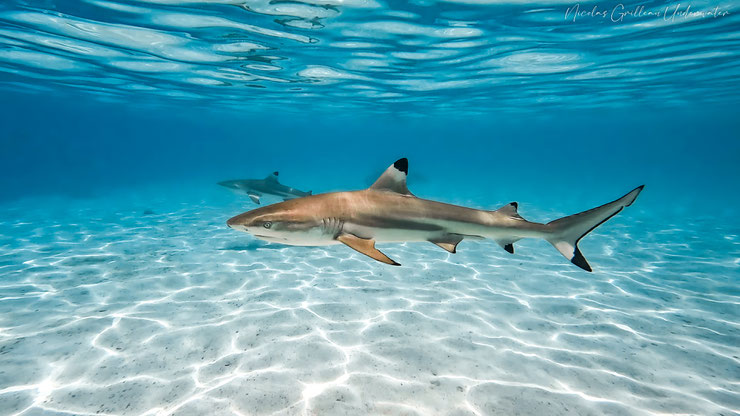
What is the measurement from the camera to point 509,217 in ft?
14.2

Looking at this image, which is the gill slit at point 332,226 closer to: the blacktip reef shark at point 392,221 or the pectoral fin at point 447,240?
the blacktip reef shark at point 392,221

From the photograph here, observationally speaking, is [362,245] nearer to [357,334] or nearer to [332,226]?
[332,226]

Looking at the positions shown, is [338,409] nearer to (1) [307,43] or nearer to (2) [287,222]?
(2) [287,222]

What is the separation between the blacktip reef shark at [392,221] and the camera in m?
3.40

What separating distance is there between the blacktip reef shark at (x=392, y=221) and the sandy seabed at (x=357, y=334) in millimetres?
1600

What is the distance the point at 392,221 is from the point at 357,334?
7.18 ft

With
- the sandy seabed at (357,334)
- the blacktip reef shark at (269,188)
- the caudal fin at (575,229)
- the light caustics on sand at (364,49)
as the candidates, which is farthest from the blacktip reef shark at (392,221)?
the light caustics on sand at (364,49)

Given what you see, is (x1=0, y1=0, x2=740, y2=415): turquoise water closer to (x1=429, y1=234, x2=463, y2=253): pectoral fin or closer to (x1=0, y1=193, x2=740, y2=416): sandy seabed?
(x1=0, y1=193, x2=740, y2=416): sandy seabed

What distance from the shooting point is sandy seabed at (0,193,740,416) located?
3.77 meters

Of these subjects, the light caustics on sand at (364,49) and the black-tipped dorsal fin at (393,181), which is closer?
the black-tipped dorsal fin at (393,181)

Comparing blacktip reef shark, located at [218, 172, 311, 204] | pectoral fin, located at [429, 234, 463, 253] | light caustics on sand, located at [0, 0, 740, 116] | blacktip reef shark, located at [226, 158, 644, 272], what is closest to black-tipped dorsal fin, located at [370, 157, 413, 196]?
blacktip reef shark, located at [226, 158, 644, 272]

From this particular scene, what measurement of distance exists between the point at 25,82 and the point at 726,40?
42.1 metres

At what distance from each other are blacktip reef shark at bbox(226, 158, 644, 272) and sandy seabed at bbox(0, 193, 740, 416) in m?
1.60

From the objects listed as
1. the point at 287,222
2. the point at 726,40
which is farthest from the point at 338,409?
the point at 726,40
